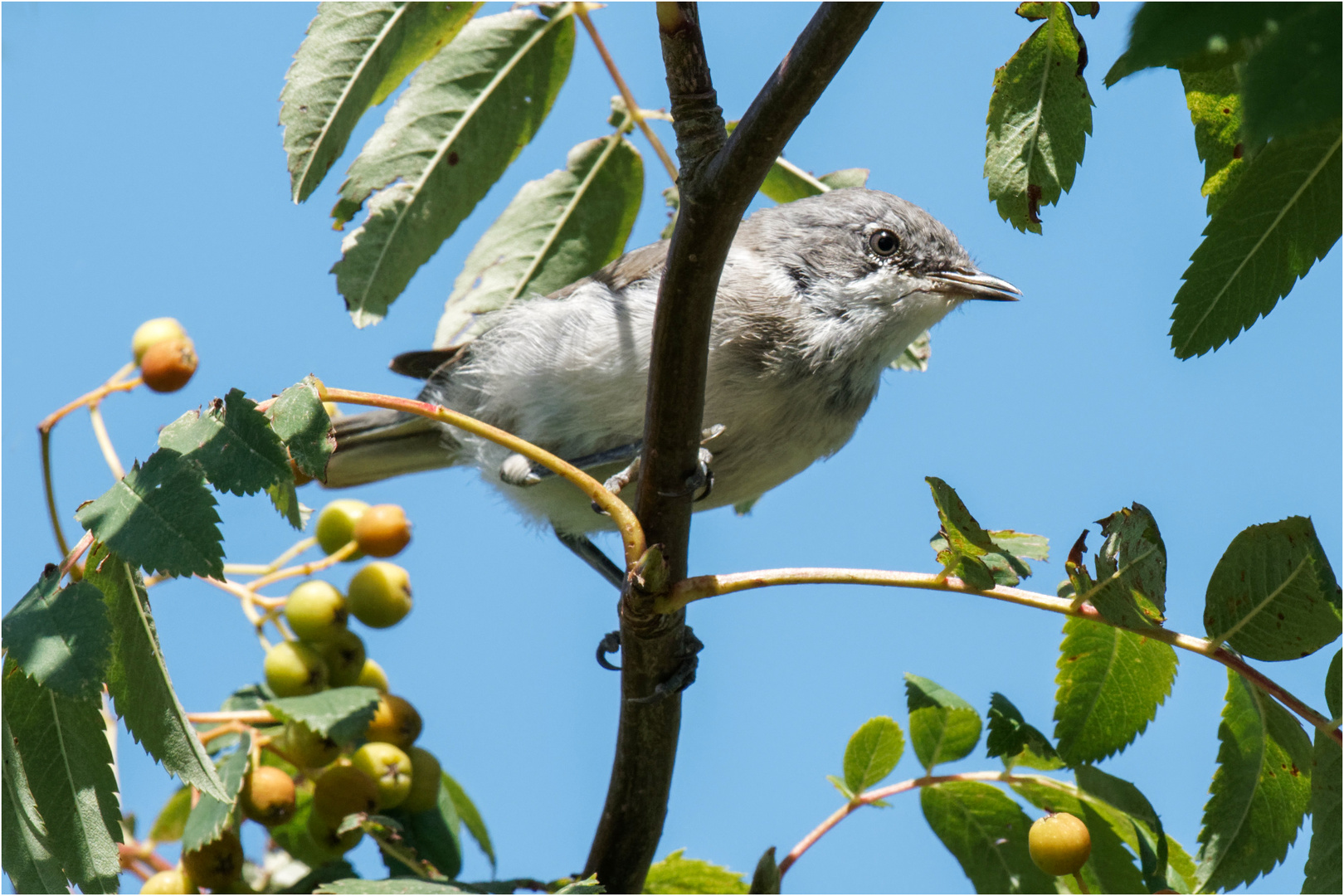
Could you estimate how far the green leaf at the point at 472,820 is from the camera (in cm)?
317

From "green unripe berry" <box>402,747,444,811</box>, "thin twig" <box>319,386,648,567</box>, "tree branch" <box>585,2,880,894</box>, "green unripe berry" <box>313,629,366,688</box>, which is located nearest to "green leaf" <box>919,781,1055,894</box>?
"tree branch" <box>585,2,880,894</box>

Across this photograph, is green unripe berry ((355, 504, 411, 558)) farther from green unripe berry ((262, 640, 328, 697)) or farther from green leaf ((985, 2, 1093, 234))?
green leaf ((985, 2, 1093, 234))

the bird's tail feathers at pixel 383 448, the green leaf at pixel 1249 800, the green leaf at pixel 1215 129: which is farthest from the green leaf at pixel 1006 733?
the bird's tail feathers at pixel 383 448

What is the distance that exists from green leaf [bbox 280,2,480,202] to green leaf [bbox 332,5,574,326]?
0.30 meters

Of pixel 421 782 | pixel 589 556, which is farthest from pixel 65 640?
pixel 589 556

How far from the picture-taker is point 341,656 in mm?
2908

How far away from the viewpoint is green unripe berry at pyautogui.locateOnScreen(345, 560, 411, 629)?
2988mm

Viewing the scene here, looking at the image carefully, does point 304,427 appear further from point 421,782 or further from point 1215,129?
point 1215,129

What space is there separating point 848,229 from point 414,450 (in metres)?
1.98

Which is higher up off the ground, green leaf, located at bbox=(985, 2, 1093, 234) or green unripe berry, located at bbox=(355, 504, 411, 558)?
green leaf, located at bbox=(985, 2, 1093, 234)

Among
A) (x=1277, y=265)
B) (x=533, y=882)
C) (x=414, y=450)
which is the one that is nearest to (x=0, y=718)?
(x=533, y=882)

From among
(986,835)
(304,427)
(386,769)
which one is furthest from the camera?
(386,769)

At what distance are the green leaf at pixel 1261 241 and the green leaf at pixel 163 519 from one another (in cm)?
154

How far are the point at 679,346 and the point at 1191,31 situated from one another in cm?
120
